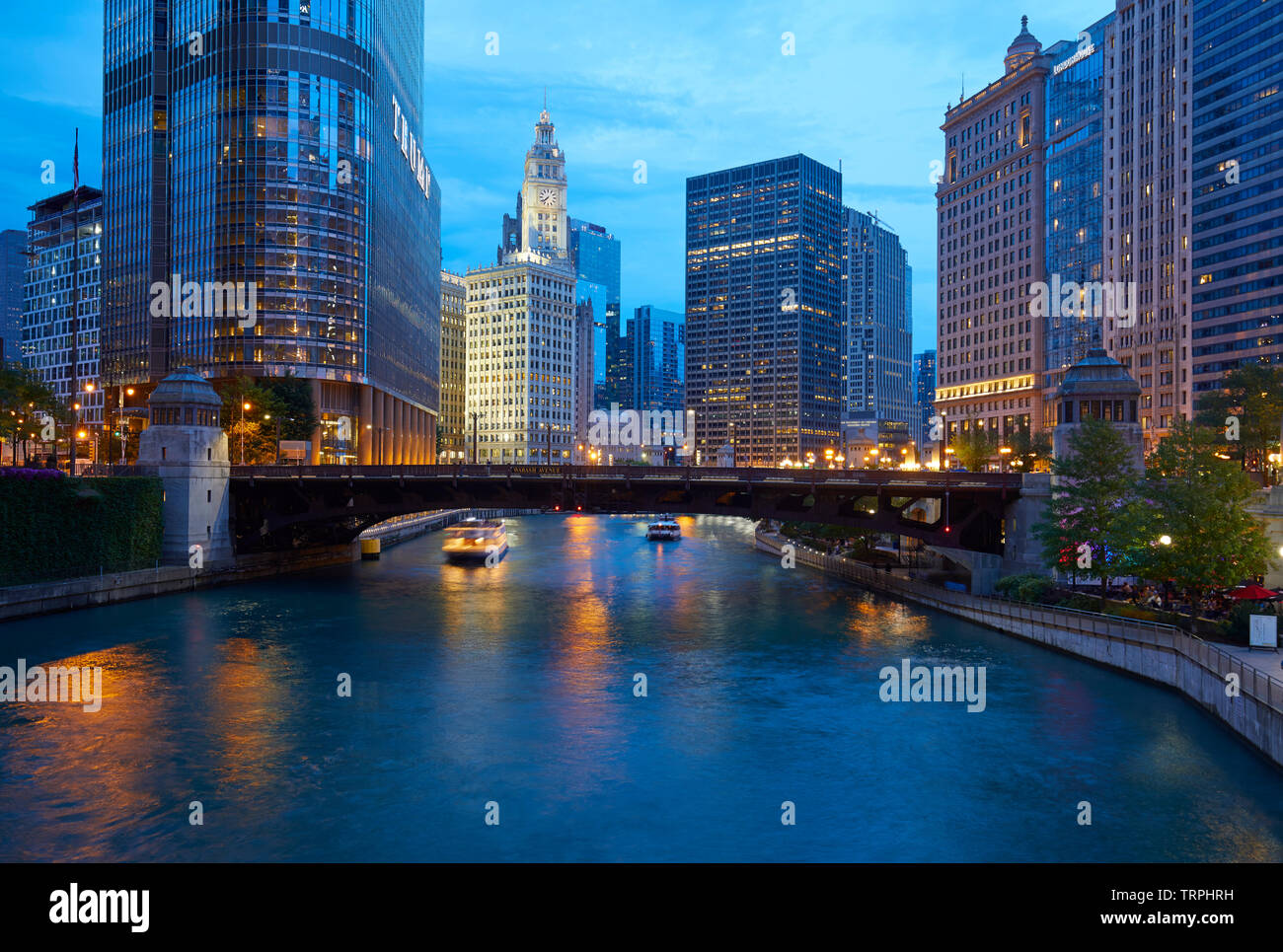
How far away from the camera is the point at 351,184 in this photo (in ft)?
376

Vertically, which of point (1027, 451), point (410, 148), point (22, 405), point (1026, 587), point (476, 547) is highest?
point (410, 148)

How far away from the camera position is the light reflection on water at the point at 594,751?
23.4 m

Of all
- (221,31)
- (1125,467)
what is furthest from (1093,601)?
(221,31)

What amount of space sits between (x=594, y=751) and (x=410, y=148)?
138 meters

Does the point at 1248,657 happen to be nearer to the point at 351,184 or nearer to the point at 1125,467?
the point at 1125,467

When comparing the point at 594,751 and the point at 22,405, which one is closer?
the point at 594,751

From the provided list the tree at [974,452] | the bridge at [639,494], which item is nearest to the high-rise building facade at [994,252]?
the tree at [974,452]

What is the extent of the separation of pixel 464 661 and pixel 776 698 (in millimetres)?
Answer: 15614

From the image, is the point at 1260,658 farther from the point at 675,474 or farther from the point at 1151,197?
the point at 1151,197

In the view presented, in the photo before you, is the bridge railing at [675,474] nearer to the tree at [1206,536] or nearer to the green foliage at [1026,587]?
the green foliage at [1026,587]

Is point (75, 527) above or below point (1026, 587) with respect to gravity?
above

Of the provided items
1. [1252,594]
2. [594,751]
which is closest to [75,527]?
[594,751]

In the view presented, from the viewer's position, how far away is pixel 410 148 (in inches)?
5817

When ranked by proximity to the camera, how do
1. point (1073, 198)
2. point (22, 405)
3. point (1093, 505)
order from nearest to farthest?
point (1093, 505) < point (22, 405) < point (1073, 198)
